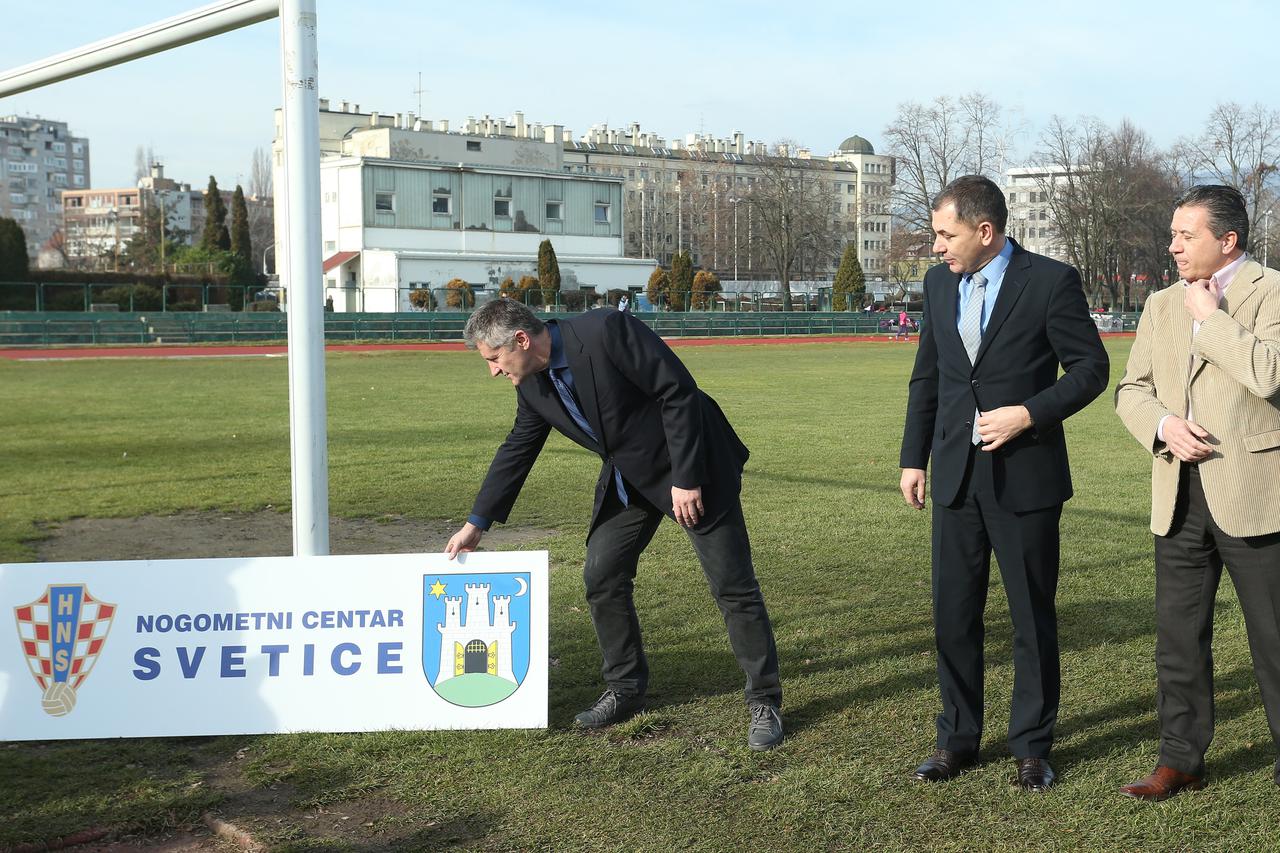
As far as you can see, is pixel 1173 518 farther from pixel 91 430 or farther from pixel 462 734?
pixel 91 430

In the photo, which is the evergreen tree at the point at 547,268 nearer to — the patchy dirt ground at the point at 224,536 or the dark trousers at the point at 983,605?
the patchy dirt ground at the point at 224,536

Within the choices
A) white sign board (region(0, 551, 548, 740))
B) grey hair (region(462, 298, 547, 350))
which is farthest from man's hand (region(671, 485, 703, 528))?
grey hair (region(462, 298, 547, 350))

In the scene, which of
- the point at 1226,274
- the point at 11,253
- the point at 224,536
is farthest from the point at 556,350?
the point at 11,253

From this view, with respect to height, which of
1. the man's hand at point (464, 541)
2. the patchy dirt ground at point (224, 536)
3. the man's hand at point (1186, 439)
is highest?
the man's hand at point (1186, 439)

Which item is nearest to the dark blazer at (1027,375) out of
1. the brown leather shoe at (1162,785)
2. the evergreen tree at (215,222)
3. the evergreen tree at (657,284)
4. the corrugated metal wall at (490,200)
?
the brown leather shoe at (1162,785)

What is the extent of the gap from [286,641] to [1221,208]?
12.6 ft

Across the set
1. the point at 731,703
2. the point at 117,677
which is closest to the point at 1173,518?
the point at 731,703

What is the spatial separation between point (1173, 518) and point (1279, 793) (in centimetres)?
109

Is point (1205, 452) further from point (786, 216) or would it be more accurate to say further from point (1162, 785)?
point (786, 216)

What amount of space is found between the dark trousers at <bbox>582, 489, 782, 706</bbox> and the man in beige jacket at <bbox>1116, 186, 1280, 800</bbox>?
1.50m

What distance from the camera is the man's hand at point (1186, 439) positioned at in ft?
12.9

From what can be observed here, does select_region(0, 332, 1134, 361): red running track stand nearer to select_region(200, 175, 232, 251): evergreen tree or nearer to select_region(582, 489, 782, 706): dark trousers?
select_region(582, 489, 782, 706): dark trousers

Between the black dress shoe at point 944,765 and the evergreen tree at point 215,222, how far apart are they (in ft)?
278

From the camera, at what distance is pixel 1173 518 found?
4.10 meters
